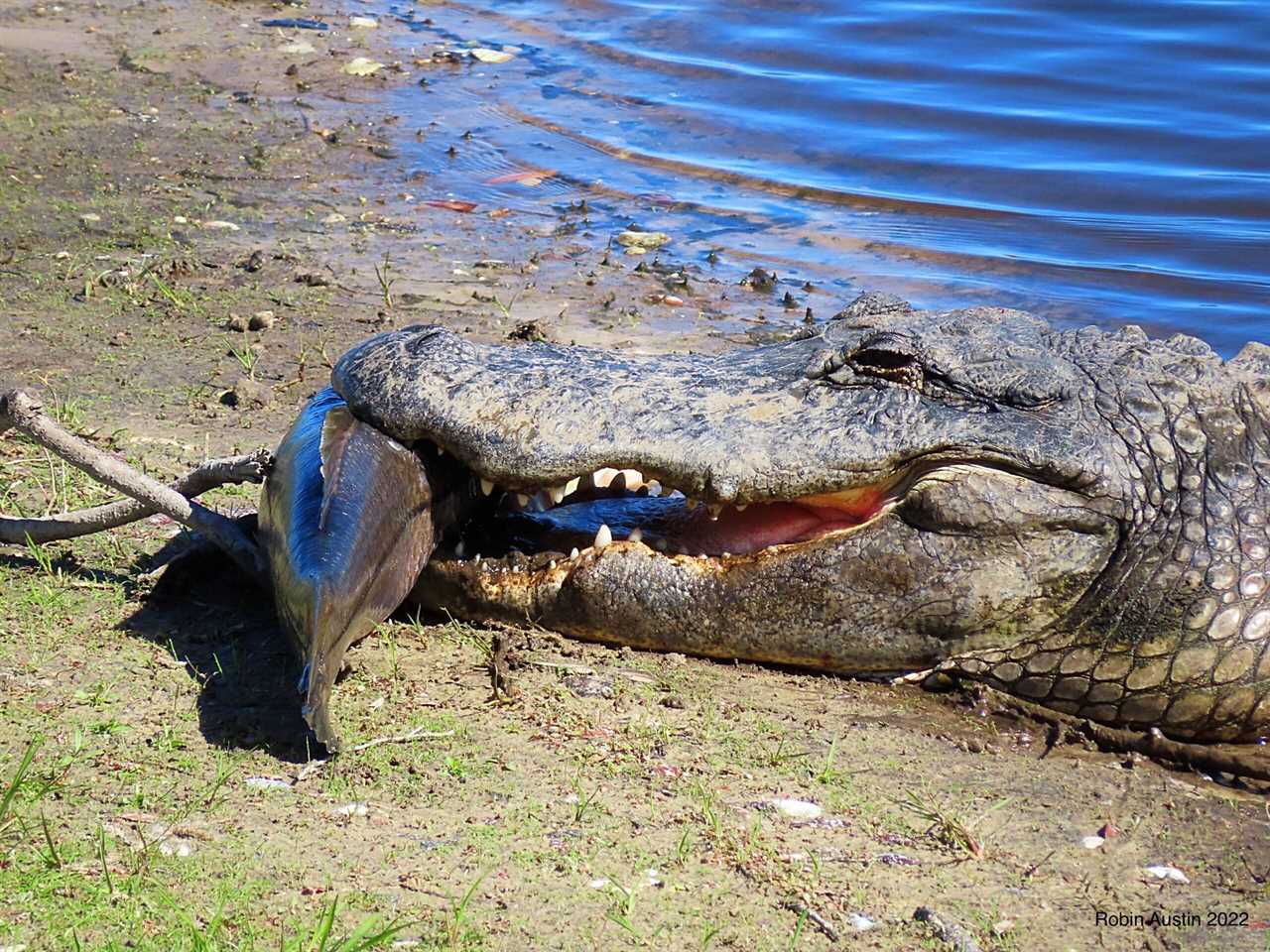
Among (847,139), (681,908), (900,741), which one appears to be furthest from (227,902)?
(847,139)

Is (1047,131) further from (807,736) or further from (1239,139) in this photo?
(807,736)

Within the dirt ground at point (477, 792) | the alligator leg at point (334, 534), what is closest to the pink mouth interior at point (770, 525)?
the dirt ground at point (477, 792)

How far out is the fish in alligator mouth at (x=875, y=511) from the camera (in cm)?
347

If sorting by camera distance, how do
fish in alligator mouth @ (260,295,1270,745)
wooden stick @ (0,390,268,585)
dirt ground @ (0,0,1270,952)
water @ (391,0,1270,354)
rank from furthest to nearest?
1. water @ (391,0,1270,354)
2. wooden stick @ (0,390,268,585)
3. fish in alligator mouth @ (260,295,1270,745)
4. dirt ground @ (0,0,1270,952)

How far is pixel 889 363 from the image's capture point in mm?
3689

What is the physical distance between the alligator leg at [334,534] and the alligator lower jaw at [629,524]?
0.64ft

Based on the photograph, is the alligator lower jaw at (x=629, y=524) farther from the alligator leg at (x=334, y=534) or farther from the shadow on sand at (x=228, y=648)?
the shadow on sand at (x=228, y=648)

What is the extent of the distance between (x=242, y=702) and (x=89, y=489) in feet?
4.30

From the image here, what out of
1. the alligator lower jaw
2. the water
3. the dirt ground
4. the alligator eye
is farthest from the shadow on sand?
the water

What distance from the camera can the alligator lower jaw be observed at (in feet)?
12.0

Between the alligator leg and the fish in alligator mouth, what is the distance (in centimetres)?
1

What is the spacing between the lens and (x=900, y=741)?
346cm

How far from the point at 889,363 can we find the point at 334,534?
4.75 ft

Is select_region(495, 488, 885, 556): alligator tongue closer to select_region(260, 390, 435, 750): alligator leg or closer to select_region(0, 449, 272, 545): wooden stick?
select_region(260, 390, 435, 750): alligator leg
